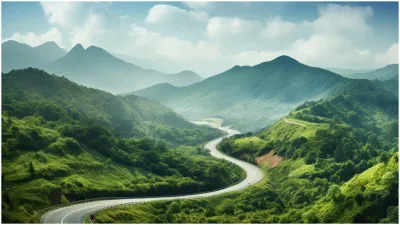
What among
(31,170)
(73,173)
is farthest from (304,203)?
A: (31,170)

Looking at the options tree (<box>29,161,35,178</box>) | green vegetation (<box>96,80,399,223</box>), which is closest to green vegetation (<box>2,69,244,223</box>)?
tree (<box>29,161,35,178</box>)

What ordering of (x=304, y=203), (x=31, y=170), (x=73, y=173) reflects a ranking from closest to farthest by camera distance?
(x=31, y=170) → (x=73, y=173) → (x=304, y=203)

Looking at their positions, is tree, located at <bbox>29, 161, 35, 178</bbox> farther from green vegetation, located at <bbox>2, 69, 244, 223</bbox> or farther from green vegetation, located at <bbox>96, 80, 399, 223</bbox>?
green vegetation, located at <bbox>96, 80, 399, 223</bbox>

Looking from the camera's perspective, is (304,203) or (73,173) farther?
(304,203)

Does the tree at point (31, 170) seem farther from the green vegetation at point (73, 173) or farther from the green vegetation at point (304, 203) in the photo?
the green vegetation at point (304, 203)

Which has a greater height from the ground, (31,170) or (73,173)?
(31,170)

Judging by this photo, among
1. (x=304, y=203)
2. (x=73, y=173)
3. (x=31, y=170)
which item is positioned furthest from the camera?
(x=304, y=203)

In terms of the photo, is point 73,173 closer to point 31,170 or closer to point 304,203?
point 31,170

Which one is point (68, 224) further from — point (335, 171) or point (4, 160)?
Answer: point (335, 171)

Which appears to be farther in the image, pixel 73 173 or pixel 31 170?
pixel 73 173

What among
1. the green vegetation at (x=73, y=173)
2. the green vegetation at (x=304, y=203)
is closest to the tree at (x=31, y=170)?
the green vegetation at (x=73, y=173)

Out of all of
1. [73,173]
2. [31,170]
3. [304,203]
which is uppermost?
[31,170]

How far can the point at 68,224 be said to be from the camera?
9119 cm

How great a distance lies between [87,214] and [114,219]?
664 cm
